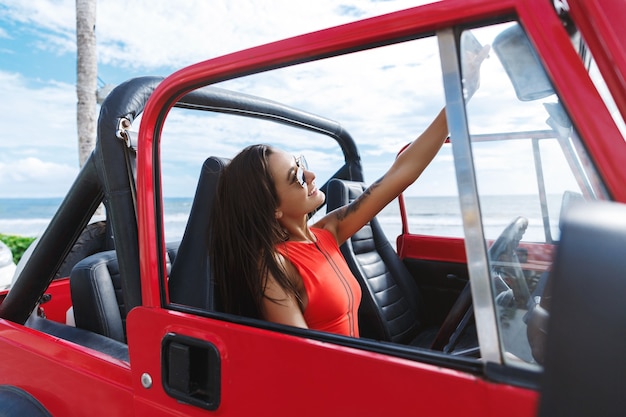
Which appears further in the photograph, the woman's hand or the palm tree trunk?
the palm tree trunk

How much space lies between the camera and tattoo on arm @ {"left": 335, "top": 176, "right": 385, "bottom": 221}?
1856 millimetres

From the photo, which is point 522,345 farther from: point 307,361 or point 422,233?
point 422,233

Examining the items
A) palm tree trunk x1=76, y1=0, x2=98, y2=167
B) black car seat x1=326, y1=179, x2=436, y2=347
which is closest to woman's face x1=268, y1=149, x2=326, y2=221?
black car seat x1=326, y1=179, x2=436, y2=347

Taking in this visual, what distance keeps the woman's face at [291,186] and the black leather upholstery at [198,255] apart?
7.4 inches

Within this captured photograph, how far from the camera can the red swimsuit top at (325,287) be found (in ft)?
4.93

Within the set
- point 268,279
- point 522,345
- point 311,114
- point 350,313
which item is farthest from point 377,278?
point 522,345

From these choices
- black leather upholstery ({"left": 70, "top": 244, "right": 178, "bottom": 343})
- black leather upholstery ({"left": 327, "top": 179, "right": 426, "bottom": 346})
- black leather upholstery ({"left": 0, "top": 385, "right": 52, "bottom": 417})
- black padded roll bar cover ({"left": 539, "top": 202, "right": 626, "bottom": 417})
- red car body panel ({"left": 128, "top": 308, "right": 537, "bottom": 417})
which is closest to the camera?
black padded roll bar cover ({"left": 539, "top": 202, "right": 626, "bottom": 417})

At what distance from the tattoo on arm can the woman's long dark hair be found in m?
0.40

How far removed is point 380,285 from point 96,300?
1.60 meters

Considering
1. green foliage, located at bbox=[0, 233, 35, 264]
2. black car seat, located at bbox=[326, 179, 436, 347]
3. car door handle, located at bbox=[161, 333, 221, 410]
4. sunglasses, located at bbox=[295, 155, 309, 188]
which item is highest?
sunglasses, located at bbox=[295, 155, 309, 188]

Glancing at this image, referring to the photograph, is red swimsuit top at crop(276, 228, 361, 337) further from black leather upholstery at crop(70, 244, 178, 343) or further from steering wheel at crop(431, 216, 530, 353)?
black leather upholstery at crop(70, 244, 178, 343)

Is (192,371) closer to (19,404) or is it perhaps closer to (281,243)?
(281,243)

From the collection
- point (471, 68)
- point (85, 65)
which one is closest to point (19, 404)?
point (471, 68)

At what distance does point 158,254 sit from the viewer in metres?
1.30
